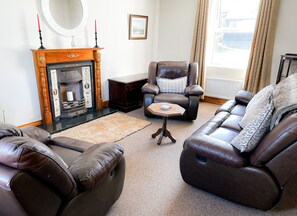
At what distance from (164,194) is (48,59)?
2.46m

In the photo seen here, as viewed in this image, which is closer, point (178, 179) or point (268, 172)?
point (268, 172)

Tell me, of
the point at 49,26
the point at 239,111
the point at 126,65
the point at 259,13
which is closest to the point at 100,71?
the point at 126,65

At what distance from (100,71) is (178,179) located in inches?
102

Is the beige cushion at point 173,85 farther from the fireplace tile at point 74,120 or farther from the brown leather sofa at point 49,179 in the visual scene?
the brown leather sofa at point 49,179

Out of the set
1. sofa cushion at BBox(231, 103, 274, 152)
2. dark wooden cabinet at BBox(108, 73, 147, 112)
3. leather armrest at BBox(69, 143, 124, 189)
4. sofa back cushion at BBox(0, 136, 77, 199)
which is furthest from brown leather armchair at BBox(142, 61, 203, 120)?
sofa back cushion at BBox(0, 136, 77, 199)

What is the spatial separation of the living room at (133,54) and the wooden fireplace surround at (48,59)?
12cm

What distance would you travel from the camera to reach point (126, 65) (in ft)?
15.3

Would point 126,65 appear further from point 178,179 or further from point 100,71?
point 178,179

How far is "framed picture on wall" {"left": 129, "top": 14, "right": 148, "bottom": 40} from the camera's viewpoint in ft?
14.7

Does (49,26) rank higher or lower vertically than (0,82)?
higher

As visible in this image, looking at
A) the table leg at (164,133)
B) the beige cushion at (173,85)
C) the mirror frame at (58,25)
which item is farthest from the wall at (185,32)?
the table leg at (164,133)

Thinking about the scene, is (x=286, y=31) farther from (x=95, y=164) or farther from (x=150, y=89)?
(x=95, y=164)

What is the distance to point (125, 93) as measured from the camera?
3.96 meters

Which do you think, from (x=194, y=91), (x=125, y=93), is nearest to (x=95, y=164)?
(x=194, y=91)
